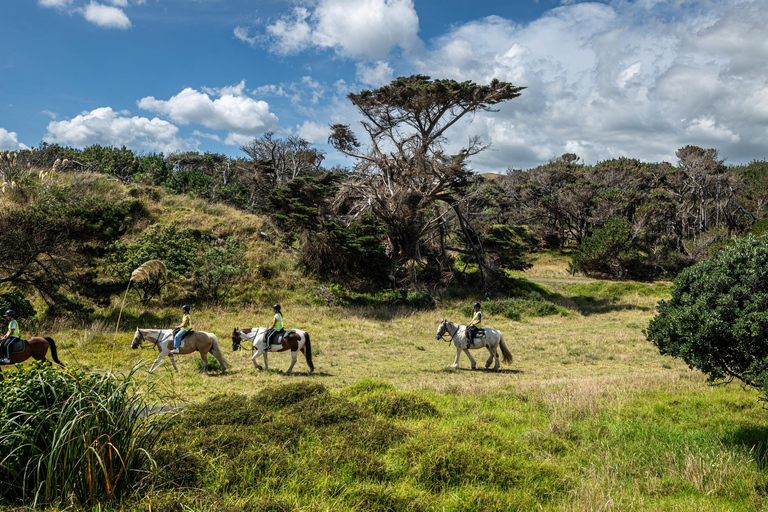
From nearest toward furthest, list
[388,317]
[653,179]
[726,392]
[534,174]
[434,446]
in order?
[434,446] → [726,392] → [388,317] → [653,179] → [534,174]

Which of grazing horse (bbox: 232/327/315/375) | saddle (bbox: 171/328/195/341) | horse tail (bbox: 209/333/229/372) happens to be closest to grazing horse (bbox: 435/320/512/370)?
grazing horse (bbox: 232/327/315/375)

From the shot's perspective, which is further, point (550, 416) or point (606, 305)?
point (606, 305)

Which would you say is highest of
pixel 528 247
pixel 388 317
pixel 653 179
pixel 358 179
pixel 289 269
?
pixel 653 179

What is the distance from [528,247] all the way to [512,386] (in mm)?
44360

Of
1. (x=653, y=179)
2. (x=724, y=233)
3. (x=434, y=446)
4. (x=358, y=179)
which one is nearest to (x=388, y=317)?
(x=358, y=179)

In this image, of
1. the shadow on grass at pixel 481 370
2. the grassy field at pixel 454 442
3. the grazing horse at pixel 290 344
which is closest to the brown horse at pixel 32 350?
the grassy field at pixel 454 442

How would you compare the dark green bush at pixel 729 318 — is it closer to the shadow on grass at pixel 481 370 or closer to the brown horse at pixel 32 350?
the shadow on grass at pixel 481 370

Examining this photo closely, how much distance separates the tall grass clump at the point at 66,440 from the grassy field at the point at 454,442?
0.36m

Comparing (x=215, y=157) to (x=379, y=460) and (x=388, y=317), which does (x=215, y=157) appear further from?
(x=379, y=460)

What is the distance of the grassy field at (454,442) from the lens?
185 inches

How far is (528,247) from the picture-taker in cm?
5162

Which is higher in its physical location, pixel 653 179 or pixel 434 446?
pixel 653 179

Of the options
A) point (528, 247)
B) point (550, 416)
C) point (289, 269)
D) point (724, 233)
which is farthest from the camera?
point (528, 247)

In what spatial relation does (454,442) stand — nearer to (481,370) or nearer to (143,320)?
(481,370)
